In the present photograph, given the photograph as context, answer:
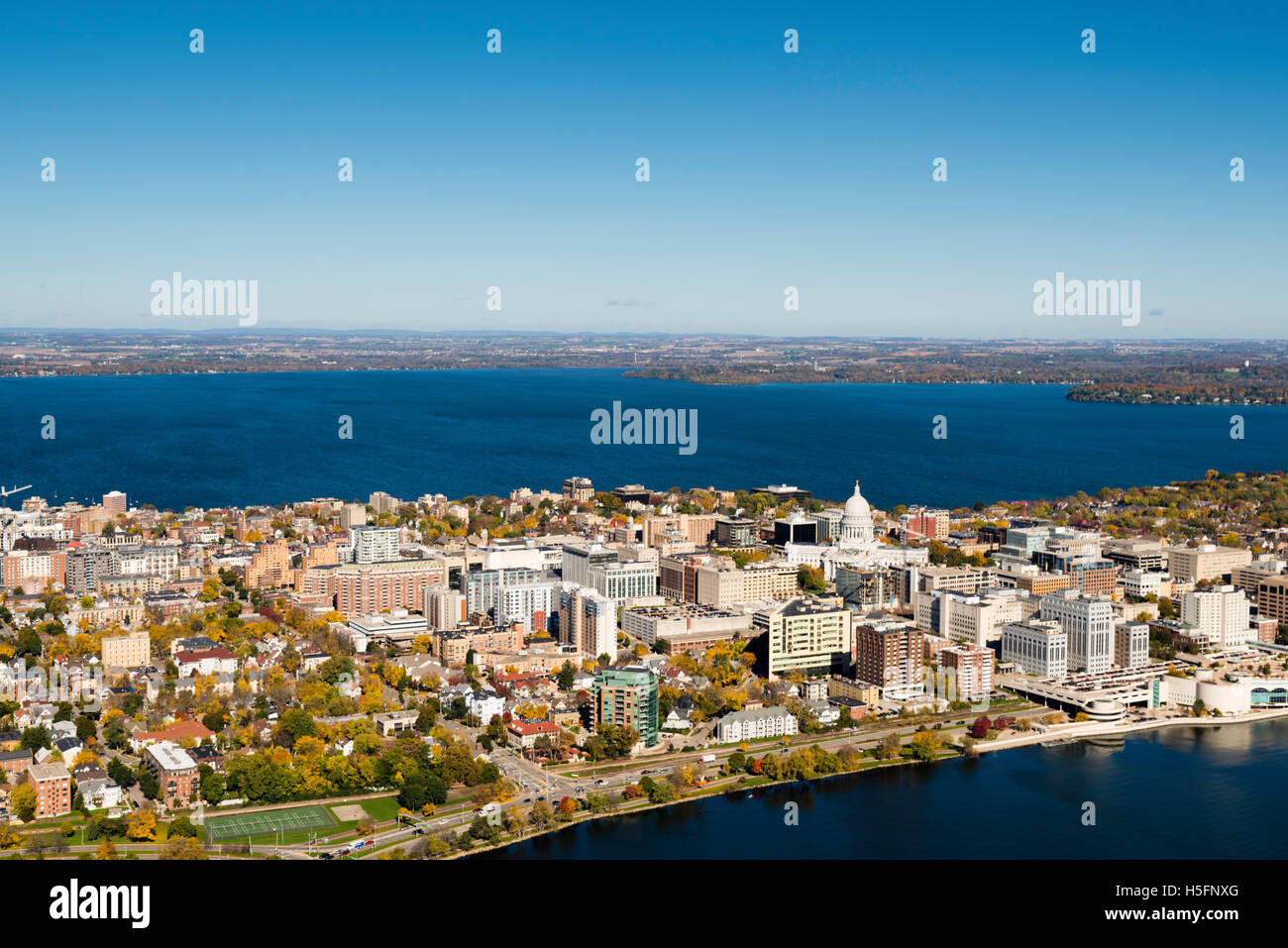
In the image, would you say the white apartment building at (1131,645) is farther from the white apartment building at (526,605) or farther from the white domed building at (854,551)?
the white apartment building at (526,605)

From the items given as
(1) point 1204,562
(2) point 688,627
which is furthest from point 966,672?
(1) point 1204,562

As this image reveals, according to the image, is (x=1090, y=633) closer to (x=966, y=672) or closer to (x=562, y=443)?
(x=966, y=672)

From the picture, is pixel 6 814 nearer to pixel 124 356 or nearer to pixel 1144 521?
pixel 1144 521

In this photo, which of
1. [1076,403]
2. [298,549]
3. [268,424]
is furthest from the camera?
[1076,403]

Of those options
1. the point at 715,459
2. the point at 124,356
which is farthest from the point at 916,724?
the point at 124,356

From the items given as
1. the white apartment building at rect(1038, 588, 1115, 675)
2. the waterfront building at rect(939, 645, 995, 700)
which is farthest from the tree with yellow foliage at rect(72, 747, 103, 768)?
the white apartment building at rect(1038, 588, 1115, 675)
